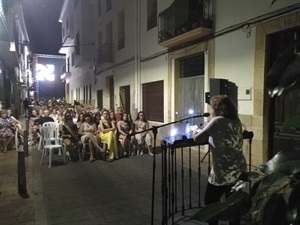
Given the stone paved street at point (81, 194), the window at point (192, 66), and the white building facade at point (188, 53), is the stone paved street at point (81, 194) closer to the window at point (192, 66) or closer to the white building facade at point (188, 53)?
the white building facade at point (188, 53)

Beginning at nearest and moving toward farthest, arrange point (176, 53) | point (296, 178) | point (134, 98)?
1. point (296, 178)
2. point (176, 53)
3. point (134, 98)

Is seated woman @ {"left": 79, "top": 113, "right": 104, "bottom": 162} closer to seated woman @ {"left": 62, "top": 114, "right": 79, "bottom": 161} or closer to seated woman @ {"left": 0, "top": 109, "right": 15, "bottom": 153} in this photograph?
seated woman @ {"left": 62, "top": 114, "right": 79, "bottom": 161}

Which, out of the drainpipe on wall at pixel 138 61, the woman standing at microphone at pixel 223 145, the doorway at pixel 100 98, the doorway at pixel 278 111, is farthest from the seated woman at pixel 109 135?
the doorway at pixel 100 98

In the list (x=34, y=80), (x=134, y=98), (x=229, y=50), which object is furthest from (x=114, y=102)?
(x=34, y=80)

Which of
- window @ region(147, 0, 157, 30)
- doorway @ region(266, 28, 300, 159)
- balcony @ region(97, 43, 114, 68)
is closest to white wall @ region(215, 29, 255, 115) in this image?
doorway @ region(266, 28, 300, 159)

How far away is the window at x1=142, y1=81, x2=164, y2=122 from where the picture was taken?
10.8 meters

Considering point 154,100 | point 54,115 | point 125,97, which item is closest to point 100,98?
point 125,97

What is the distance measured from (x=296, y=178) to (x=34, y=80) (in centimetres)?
5036

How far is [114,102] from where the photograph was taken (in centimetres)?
1603

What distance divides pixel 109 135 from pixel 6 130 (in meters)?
3.57

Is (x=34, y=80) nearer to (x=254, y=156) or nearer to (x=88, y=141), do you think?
(x=88, y=141)

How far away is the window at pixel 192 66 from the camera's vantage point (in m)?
8.68

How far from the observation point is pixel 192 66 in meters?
9.12

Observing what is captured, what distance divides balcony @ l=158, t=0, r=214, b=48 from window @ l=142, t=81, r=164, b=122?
1.88 meters
